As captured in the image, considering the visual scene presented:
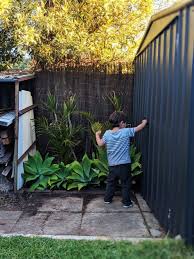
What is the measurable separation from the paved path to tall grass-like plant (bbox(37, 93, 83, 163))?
1.17m

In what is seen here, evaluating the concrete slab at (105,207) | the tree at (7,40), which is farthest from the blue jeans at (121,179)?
the tree at (7,40)

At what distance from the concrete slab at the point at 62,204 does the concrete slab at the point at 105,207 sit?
0.16 m

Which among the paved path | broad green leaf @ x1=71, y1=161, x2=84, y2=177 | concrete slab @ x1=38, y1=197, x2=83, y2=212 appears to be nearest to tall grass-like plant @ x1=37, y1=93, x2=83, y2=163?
broad green leaf @ x1=71, y1=161, x2=84, y2=177

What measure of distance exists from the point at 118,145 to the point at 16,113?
1861mm

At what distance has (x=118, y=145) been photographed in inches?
242

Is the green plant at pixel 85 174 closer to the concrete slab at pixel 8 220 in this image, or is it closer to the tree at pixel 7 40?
the concrete slab at pixel 8 220

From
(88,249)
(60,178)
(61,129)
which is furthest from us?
(61,129)

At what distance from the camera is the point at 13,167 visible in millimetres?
6898

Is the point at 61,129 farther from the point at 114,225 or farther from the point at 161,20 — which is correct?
the point at 161,20

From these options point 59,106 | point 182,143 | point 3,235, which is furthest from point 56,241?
point 59,106

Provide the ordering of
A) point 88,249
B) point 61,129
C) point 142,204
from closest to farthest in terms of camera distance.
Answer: point 88,249 → point 142,204 → point 61,129

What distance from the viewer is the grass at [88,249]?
395cm

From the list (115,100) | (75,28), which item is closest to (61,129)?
(115,100)

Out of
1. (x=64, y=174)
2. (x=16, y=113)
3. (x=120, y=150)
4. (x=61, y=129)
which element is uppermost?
(x=16, y=113)
